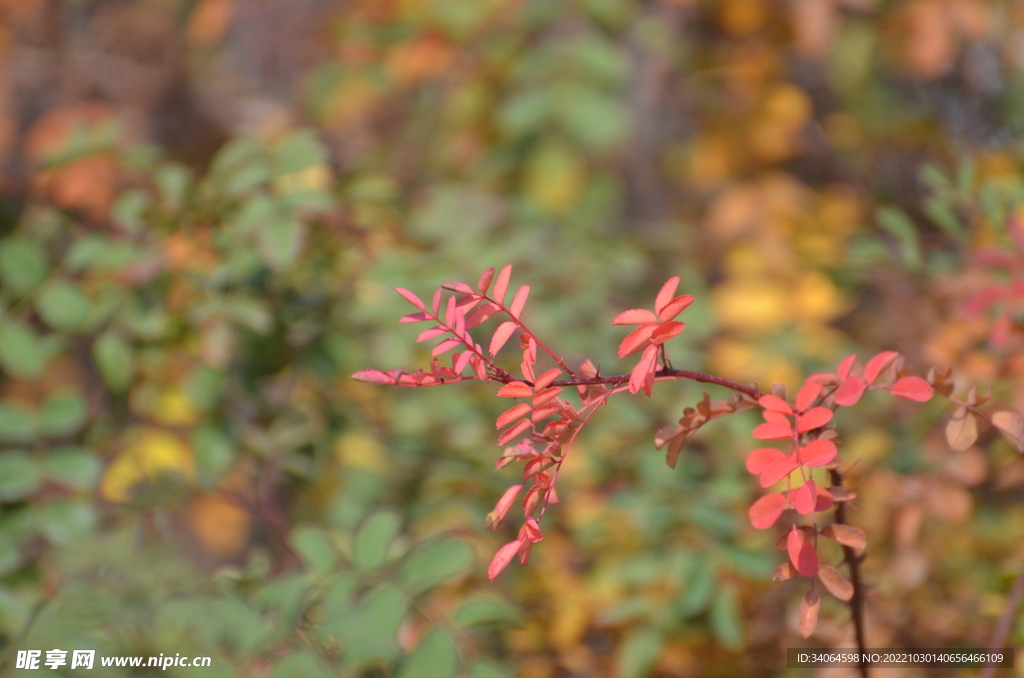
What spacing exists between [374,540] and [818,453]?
1.48 ft

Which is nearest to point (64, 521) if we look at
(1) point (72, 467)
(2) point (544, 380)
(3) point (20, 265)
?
(1) point (72, 467)

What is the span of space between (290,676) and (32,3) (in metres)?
2.80

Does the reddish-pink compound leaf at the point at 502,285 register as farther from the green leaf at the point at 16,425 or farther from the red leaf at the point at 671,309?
the green leaf at the point at 16,425

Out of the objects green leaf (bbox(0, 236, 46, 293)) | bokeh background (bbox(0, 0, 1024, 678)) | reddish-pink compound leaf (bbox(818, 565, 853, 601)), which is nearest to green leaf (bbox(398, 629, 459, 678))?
bokeh background (bbox(0, 0, 1024, 678))

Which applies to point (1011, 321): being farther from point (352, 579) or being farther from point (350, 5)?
point (350, 5)

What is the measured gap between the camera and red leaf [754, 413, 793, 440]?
0.51m

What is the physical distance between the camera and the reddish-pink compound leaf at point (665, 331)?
49 cm

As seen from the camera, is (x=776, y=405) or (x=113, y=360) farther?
(x=113, y=360)

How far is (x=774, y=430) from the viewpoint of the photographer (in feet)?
1.67

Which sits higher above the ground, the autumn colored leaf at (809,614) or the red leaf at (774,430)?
the red leaf at (774,430)

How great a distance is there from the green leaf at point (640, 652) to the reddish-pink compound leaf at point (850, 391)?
1.73 feet

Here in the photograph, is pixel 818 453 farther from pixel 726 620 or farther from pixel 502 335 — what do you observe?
pixel 726 620

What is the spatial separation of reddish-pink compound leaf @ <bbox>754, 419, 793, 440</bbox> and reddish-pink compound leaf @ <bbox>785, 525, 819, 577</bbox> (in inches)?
2.4

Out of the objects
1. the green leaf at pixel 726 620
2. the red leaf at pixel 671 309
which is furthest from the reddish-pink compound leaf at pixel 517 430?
the green leaf at pixel 726 620
